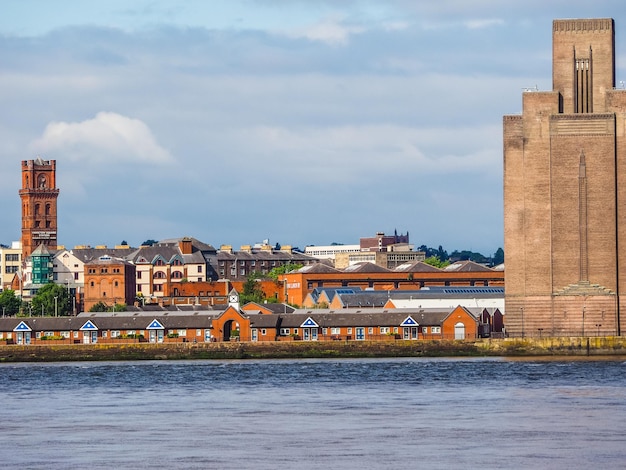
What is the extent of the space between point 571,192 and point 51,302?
75.2 meters

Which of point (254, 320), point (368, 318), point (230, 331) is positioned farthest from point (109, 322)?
point (368, 318)

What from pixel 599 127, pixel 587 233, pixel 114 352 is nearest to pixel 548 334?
pixel 587 233

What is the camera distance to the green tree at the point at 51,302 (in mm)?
188000

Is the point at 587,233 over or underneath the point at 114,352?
over

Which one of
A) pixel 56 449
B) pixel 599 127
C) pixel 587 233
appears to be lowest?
pixel 56 449

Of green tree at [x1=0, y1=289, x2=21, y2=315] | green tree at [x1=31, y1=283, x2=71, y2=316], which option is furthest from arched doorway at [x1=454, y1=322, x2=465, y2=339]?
green tree at [x1=0, y1=289, x2=21, y2=315]

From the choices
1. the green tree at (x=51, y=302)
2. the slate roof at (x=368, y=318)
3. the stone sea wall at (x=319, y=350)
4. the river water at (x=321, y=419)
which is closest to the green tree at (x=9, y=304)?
the green tree at (x=51, y=302)

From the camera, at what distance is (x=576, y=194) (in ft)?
444

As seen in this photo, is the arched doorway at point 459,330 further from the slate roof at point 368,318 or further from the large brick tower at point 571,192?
the large brick tower at point 571,192

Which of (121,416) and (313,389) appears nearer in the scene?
(121,416)

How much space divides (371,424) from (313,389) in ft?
73.8

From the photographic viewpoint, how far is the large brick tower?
13512 cm

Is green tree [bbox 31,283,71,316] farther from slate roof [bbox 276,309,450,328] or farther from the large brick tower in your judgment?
the large brick tower

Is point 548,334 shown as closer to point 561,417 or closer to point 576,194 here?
point 576,194
